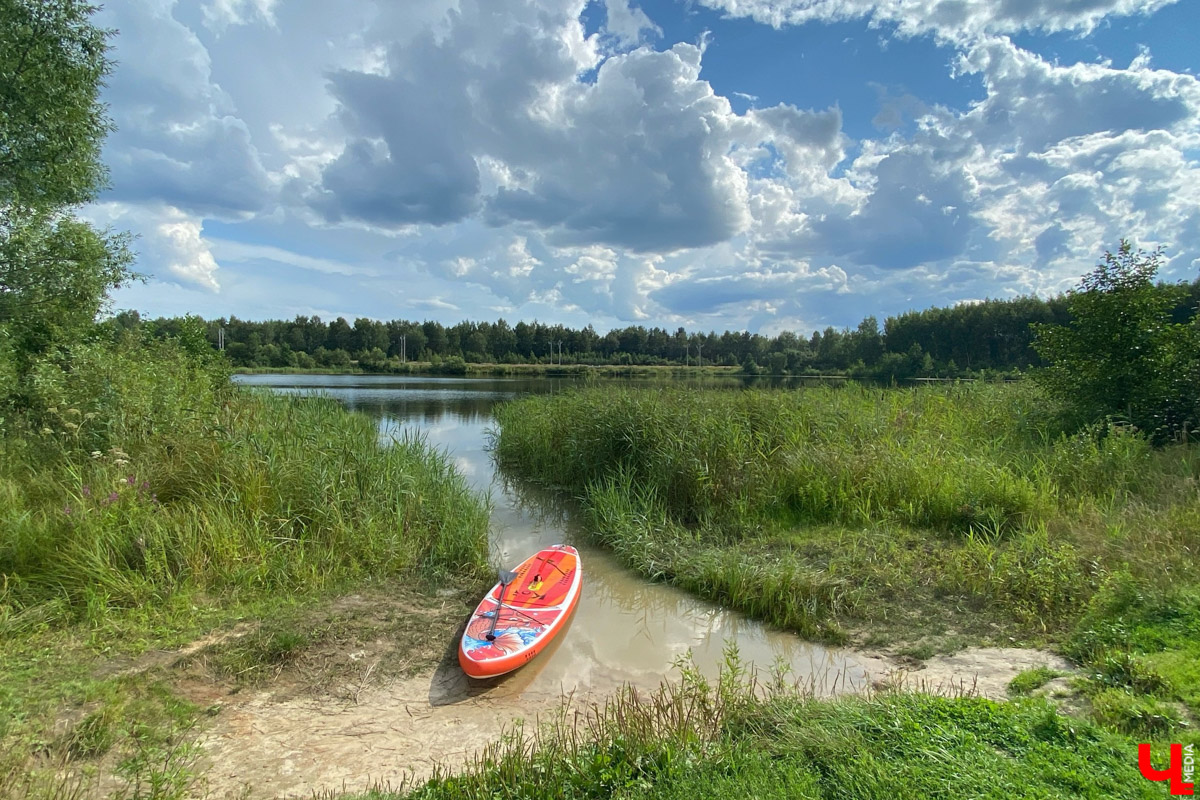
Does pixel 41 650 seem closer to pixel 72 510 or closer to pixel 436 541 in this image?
pixel 72 510

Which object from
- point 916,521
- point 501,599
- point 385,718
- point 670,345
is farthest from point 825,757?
point 670,345

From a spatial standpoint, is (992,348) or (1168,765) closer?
(1168,765)

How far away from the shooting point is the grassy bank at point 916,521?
4.48m

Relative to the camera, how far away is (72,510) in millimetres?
5453

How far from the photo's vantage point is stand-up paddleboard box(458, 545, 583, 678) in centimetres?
479

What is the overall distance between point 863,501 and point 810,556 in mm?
1643

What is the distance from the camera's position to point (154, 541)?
5359 millimetres

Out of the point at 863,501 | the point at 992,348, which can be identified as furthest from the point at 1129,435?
the point at 992,348

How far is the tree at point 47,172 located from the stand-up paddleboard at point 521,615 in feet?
24.0

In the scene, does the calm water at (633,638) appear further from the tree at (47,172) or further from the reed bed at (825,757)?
the tree at (47,172)

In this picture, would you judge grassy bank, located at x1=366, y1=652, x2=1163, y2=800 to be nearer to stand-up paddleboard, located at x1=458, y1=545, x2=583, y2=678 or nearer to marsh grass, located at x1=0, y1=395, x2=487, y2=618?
stand-up paddleboard, located at x1=458, y1=545, x2=583, y2=678

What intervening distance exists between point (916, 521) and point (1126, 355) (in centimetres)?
559

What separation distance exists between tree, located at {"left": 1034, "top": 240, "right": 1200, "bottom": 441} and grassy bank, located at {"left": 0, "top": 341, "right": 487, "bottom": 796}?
10575 millimetres

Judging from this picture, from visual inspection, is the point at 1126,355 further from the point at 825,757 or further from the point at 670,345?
the point at 670,345
